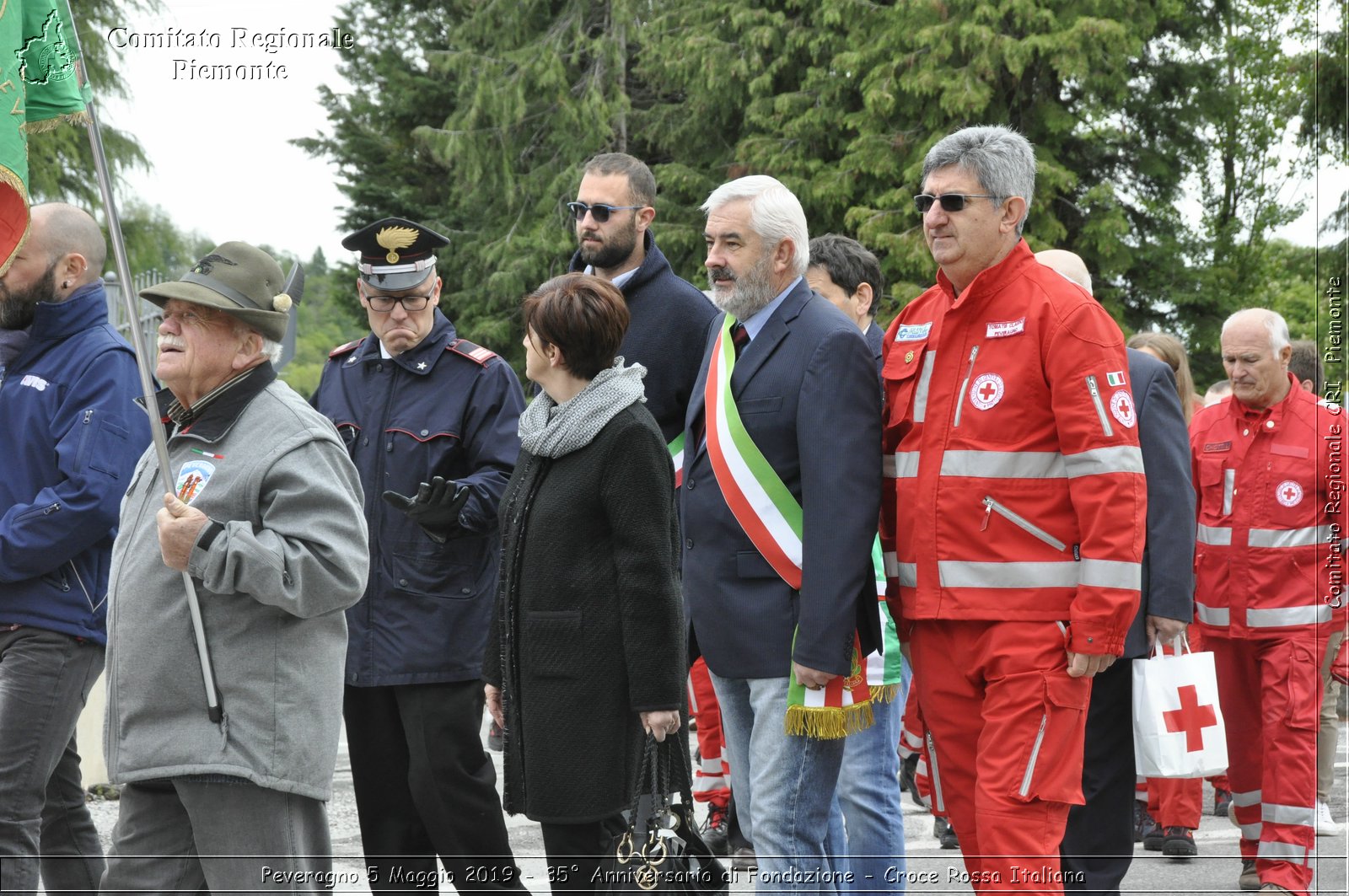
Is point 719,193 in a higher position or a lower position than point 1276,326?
higher

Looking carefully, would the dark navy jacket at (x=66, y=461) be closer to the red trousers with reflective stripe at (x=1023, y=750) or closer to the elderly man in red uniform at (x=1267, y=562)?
the red trousers with reflective stripe at (x=1023, y=750)

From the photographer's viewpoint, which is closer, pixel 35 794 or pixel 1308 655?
pixel 35 794

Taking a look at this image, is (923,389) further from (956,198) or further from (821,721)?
(821,721)

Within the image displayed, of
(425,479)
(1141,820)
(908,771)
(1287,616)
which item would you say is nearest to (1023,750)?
(425,479)

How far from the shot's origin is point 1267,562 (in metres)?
6.35

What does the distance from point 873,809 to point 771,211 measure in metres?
2.01

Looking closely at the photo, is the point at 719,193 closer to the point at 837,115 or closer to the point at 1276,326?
the point at 1276,326

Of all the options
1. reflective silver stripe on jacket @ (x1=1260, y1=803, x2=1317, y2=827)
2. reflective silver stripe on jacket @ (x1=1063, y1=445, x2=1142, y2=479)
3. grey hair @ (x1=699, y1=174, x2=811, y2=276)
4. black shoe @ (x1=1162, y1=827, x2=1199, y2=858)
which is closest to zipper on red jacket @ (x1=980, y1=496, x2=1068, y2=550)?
reflective silver stripe on jacket @ (x1=1063, y1=445, x2=1142, y2=479)

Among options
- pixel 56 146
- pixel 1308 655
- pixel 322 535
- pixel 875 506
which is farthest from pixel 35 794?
pixel 56 146

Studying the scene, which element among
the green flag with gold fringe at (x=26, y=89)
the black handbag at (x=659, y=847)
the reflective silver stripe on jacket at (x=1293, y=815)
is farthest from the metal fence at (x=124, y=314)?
the reflective silver stripe on jacket at (x=1293, y=815)

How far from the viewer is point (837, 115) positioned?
22031 millimetres

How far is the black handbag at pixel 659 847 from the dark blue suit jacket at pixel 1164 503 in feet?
5.82

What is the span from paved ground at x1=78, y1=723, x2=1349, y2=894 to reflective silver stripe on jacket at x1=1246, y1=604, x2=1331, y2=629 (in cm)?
100

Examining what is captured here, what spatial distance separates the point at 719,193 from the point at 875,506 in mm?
1148
